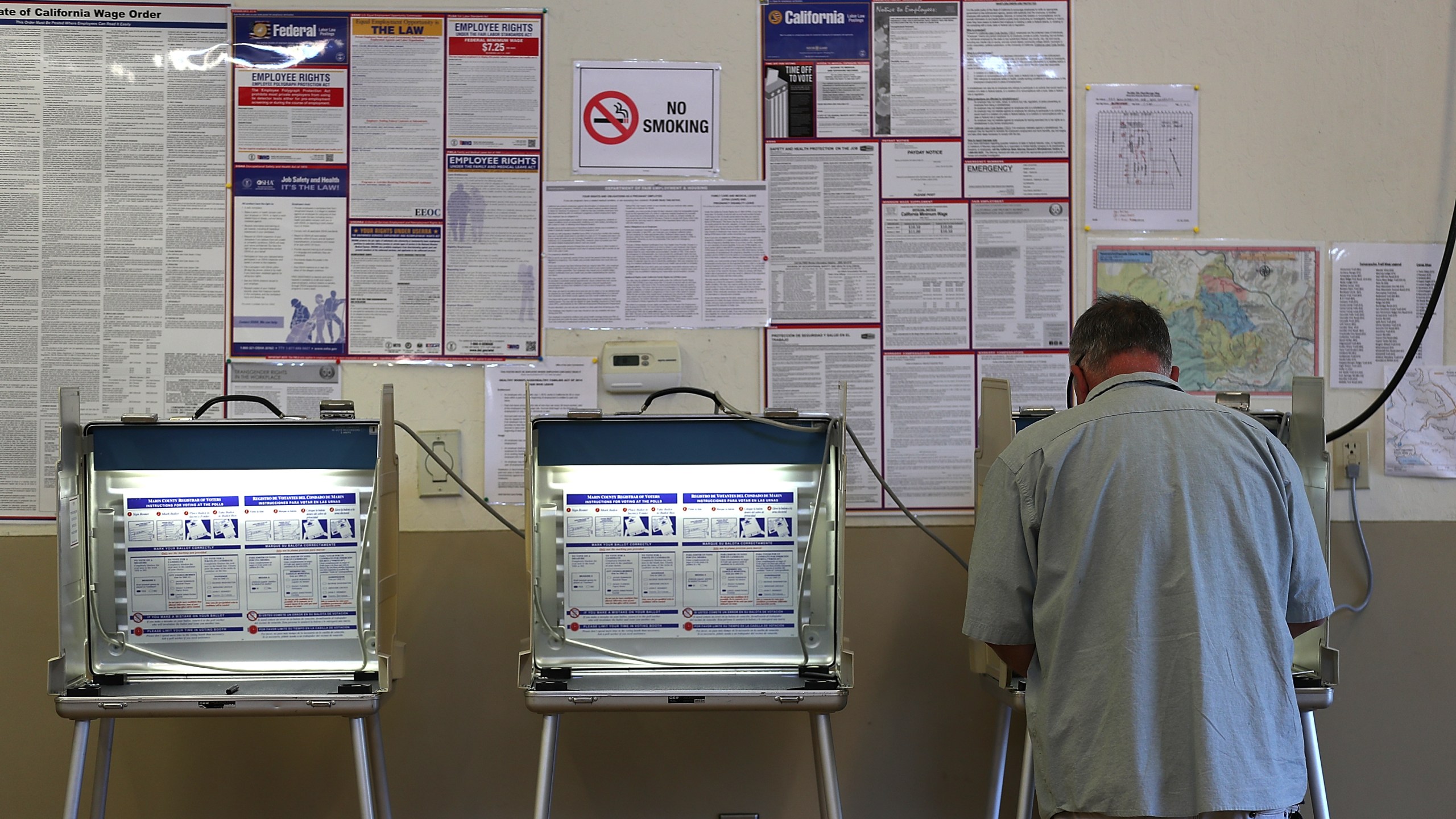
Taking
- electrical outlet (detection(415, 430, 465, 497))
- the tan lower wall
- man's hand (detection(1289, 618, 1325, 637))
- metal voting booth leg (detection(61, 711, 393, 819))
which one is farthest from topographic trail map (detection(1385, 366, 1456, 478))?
metal voting booth leg (detection(61, 711, 393, 819))

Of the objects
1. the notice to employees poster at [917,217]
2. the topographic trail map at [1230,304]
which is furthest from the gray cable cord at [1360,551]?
the notice to employees poster at [917,217]

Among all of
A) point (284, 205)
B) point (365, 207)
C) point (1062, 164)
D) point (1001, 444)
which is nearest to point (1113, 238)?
point (1062, 164)

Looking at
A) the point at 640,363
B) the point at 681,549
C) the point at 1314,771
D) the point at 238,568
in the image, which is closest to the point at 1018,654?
the point at 681,549

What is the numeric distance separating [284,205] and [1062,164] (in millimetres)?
1985

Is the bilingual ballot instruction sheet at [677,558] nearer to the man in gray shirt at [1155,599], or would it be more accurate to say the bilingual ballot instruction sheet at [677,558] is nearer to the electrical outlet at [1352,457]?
the man in gray shirt at [1155,599]

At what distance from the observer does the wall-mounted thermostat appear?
2232 millimetres

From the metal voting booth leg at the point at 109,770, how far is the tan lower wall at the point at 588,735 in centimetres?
30

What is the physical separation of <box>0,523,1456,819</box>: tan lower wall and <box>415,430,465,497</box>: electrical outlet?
115mm

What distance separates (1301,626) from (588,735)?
158 cm

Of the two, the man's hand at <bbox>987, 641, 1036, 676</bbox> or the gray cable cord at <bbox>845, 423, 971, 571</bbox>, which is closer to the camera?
the man's hand at <bbox>987, 641, 1036, 676</bbox>

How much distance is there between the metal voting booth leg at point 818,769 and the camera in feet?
5.50

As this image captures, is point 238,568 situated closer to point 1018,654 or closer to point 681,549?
point 681,549

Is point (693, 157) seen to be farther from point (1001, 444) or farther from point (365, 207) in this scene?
point (1001, 444)

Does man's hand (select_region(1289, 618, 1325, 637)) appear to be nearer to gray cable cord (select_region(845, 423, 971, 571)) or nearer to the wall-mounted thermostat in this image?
gray cable cord (select_region(845, 423, 971, 571))
